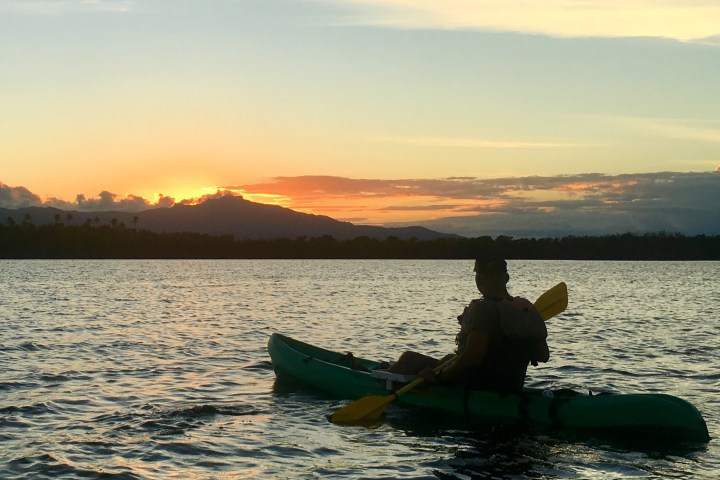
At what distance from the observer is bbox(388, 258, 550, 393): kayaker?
9.27 m

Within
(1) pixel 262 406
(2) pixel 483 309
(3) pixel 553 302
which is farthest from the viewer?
(1) pixel 262 406

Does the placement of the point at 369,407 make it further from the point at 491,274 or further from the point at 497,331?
the point at 491,274

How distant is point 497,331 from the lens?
9.34 metres

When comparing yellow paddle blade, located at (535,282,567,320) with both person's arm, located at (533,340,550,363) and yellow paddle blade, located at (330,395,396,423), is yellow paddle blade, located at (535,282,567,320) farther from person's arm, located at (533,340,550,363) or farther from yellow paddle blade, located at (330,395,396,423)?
yellow paddle blade, located at (330,395,396,423)

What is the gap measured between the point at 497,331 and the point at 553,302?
7.42ft

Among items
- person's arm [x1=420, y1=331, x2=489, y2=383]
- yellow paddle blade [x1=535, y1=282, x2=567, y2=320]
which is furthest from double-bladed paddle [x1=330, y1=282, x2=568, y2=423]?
yellow paddle blade [x1=535, y1=282, x2=567, y2=320]

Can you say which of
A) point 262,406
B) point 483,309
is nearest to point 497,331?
point 483,309

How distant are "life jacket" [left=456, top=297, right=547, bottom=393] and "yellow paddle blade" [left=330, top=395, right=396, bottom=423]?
1.37m

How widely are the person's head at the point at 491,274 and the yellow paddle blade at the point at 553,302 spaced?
85.9 inches

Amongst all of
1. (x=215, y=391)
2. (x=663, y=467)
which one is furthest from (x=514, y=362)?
(x=215, y=391)

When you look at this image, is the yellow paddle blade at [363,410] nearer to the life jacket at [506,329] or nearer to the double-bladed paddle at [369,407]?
the double-bladed paddle at [369,407]

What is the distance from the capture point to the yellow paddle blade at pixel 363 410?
1041 centimetres

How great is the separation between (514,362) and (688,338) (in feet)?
45.1

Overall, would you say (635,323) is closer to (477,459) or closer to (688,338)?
(688,338)
